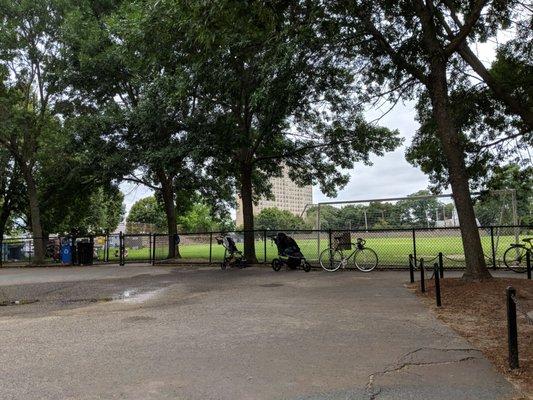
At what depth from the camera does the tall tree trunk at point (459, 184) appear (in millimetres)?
10977

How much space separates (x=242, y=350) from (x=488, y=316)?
4.32 m

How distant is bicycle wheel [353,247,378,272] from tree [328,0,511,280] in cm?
434

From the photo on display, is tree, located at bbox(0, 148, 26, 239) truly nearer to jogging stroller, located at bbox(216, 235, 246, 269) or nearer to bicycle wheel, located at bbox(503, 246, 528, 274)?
jogging stroller, located at bbox(216, 235, 246, 269)

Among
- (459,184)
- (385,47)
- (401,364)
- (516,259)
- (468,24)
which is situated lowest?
(401,364)

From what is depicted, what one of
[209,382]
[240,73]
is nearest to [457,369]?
[209,382]

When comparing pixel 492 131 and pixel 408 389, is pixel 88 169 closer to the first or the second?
pixel 492 131

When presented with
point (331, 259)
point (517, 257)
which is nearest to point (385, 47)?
point (331, 259)

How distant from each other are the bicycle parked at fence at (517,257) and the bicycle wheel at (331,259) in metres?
5.00

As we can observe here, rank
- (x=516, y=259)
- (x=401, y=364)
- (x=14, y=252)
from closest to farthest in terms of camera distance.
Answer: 1. (x=401, y=364)
2. (x=516, y=259)
3. (x=14, y=252)

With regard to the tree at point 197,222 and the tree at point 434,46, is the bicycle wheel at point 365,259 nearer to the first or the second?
the tree at point 434,46

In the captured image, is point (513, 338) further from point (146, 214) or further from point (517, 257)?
point (146, 214)

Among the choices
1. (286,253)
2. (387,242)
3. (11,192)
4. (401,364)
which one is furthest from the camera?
(11,192)

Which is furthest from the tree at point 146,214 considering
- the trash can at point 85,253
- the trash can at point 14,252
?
the trash can at point 85,253

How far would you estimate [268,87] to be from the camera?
36.3 ft
